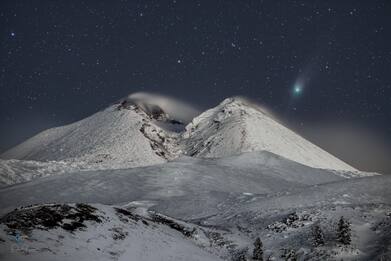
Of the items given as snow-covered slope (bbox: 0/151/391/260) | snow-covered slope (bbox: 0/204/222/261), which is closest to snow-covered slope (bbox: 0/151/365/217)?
snow-covered slope (bbox: 0/151/391/260)

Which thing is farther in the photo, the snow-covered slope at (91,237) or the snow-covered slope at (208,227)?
the snow-covered slope at (208,227)

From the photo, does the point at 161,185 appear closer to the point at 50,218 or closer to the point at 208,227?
the point at 208,227

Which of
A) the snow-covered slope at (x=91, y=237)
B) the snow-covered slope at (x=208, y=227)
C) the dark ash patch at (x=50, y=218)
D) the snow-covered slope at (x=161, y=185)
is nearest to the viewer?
the snow-covered slope at (x=91, y=237)

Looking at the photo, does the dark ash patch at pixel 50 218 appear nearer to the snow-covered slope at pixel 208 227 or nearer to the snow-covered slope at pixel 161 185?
the snow-covered slope at pixel 208 227

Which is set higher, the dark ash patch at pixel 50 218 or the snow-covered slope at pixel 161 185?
the snow-covered slope at pixel 161 185

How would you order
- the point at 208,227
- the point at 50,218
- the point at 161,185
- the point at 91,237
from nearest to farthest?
1. the point at 91,237
2. the point at 50,218
3. the point at 208,227
4. the point at 161,185

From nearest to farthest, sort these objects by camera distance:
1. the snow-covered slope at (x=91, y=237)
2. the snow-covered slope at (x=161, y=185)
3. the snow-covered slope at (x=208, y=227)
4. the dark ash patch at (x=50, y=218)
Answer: the snow-covered slope at (x=91, y=237), the snow-covered slope at (x=208, y=227), the dark ash patch at (x=50, y=218), the snow-covered slope at (x=161, y=185)

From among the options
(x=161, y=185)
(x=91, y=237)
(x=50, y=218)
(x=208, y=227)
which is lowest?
(x=91, y=237)

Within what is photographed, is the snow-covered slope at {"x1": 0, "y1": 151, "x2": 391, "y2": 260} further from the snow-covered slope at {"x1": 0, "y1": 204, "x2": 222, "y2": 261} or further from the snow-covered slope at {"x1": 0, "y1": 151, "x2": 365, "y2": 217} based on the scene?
the snow-covered slope at {"x1": 0, "y1": 151, "x2": 365, "y2": 217}

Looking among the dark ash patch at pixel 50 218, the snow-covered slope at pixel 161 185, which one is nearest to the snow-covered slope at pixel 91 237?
the dark ash patch at pixel 50 218

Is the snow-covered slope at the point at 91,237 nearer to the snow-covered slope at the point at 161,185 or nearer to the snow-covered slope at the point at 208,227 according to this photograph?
the snow-covered slope at the point at 208,227

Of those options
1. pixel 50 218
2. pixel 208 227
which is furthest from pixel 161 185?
pixel 50 218

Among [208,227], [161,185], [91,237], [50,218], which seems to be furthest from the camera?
[161,185]
